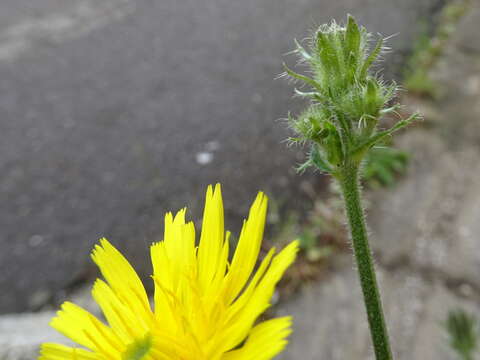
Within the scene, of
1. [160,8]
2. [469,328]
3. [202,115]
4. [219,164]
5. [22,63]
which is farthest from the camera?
[160,8]

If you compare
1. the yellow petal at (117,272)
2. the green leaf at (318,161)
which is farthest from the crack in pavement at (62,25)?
the green leaf at (318,161)

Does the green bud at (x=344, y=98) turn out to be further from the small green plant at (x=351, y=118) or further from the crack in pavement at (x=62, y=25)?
the crack in pavement at (x=62, y=25)

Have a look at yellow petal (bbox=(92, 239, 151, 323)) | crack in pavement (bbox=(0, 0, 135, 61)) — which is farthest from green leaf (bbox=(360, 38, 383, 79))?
crack in pavement (bbox=(0, 0, 135, 61))

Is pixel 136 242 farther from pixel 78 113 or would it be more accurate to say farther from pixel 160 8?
pixel 160 8

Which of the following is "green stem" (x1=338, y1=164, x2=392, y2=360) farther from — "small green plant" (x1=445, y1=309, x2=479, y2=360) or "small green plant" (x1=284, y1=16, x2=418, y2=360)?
"small green plant" (x1=445, y1=309, x2=479, y2=360)

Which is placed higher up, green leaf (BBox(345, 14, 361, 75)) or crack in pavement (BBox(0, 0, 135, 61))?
crack in pavement (BBox(0, 0, 135, 61))

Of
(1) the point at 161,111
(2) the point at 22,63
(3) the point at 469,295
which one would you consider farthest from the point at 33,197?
(3) the point at 469,295
